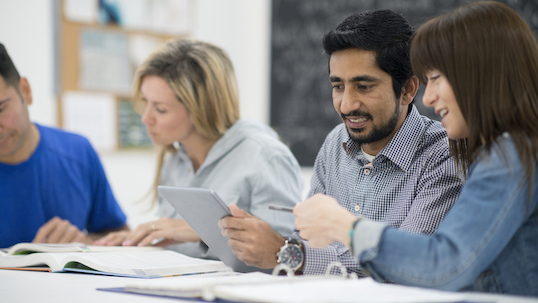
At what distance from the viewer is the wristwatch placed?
1414 mm

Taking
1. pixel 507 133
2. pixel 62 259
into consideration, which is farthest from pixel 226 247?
pixel 507 133

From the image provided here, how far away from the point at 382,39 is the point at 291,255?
0.64 m

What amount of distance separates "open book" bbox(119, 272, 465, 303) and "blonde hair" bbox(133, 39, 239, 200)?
1094mm

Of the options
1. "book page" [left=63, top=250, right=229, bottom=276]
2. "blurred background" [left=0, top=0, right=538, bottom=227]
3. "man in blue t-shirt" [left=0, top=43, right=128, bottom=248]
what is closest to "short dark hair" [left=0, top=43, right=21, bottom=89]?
"man in blue t-shirt" [left=0, top=43, right=128, bottom=248]

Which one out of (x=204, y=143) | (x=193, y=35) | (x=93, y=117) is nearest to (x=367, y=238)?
(x=204, y=143)

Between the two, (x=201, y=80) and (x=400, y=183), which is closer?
(x=400, y=183)

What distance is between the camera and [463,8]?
1146mm

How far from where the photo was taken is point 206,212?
137 centimetres

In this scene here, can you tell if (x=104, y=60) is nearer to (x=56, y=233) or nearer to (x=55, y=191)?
(x=55, y=191)

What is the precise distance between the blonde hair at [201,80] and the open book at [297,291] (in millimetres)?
1094

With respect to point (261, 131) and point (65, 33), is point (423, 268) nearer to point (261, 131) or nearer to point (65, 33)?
point (261, 131)

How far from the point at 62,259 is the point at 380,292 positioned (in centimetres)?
87

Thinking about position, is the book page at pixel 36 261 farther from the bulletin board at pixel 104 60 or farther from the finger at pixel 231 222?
the bulletin board at pixel 104 60

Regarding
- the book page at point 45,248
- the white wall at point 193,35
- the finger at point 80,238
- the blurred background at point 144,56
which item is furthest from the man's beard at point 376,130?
the blurred background at point 144,56
